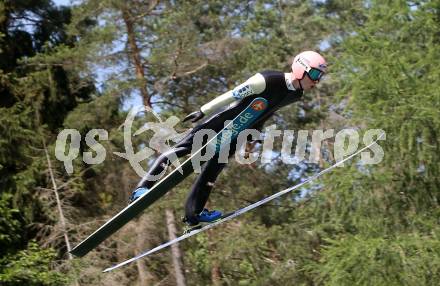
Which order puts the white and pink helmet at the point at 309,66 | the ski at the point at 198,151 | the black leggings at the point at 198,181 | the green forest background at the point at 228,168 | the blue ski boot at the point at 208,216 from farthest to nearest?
the green forest background at the point at 228,168 → the blue ski boot at the point at 208,216 → the black leggings at the point at 198,181 → the ski at the point at 198,151 → the white and pink helmet at the point at 309,66

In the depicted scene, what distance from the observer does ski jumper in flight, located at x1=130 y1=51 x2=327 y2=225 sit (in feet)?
19.7

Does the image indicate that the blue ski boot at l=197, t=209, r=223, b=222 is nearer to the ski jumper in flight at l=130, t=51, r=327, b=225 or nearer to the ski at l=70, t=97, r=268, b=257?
the ski jumper in flight at l=130, t=51, r=327, b=225

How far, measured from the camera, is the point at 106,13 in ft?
48.2

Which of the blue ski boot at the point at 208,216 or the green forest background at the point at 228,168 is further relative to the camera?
the green forest background at the point at 228,168

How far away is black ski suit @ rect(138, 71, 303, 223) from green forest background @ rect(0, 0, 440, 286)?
236 inches

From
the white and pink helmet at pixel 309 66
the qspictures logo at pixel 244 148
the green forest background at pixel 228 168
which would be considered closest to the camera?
the white and pink helmet at pixel 309 66

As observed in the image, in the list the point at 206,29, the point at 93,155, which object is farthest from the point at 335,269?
the point at 206,29

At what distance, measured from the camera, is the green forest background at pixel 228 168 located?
40.9 feet

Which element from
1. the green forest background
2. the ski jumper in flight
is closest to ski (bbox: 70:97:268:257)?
the ski jumper in flight

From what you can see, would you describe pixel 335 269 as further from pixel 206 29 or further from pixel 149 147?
pixel 206 29

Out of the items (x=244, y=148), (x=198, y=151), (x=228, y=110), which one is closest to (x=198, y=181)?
(x=198, y=151)

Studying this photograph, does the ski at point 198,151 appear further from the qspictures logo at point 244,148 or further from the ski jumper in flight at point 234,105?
the qspictures logo at point 244,148

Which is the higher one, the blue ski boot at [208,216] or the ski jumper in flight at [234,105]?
the ski jumper in flight at [234,105]

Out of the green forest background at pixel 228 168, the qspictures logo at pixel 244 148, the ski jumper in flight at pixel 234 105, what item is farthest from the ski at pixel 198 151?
the green forest background at pixel 228 168
